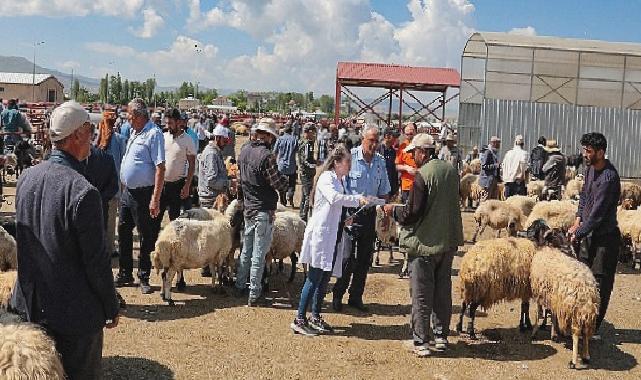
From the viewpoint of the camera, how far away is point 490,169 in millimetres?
13531


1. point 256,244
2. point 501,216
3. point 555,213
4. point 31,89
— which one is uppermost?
point 31,89

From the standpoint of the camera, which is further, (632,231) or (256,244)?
(632,231)

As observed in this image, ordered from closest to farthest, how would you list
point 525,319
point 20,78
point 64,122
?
point 64,122
point 525,319
point 20,78

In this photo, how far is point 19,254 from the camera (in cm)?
305

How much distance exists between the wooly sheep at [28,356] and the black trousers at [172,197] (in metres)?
4.32

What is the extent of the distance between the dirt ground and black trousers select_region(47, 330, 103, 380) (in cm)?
194

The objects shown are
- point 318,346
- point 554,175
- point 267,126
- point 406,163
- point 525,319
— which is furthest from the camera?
point 554,175

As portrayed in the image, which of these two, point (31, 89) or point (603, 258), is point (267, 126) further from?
→ point (31, 89)

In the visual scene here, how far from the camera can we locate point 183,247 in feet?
21.8

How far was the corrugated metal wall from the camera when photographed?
882 inches

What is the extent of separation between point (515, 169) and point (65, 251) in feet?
35.3

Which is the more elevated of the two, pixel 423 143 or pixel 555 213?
pixel 423 143

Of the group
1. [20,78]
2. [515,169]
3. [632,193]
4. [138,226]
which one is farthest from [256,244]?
[20,78]

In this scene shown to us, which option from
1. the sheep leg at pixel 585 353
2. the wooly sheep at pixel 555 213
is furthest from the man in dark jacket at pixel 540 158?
the sheep leg at pixel 585 353
